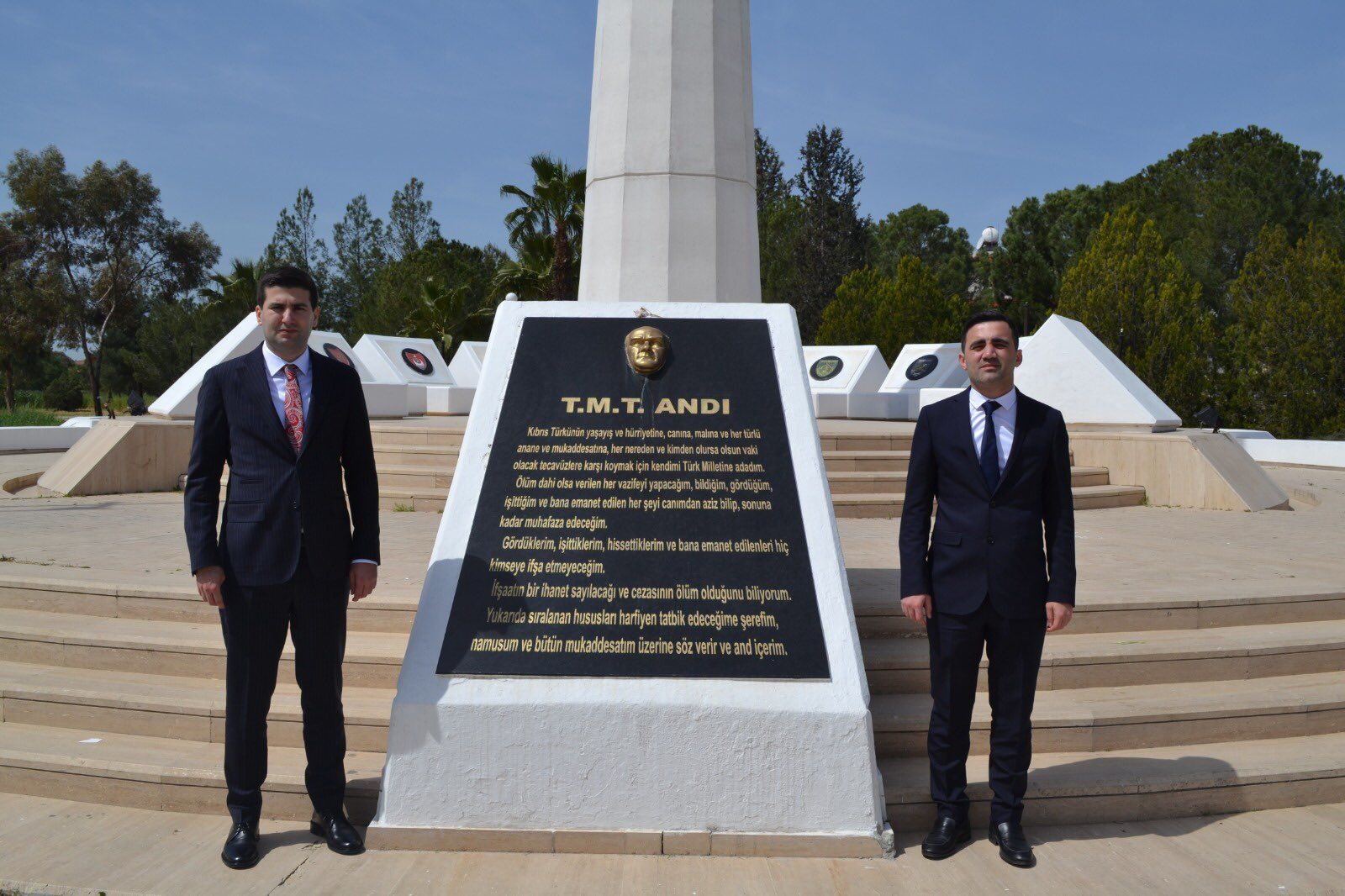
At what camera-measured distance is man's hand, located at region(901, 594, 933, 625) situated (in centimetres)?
315

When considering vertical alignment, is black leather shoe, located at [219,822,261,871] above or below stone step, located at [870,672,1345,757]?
below

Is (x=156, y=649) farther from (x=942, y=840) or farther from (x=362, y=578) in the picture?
(x=942, y=840)

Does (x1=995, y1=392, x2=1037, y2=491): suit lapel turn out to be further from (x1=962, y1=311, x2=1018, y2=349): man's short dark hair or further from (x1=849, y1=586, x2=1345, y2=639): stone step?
(x1=849, y1=586, x2=1345, y2=639): stone step

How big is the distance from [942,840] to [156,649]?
348 centimetres

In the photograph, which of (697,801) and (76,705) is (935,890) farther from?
(76,705)

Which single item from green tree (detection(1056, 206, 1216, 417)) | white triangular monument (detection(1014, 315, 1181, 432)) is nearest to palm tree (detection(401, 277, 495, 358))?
green tree (detection(1056, 206, 1216, 417))

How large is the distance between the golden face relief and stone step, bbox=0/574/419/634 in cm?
159

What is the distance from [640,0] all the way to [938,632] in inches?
245

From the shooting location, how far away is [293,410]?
3.11 m

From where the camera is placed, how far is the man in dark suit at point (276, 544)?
9.86 ft

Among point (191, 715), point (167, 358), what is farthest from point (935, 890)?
point (167, 358)

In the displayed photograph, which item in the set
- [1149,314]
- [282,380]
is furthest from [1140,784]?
[1149,314]

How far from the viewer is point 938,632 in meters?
3.18

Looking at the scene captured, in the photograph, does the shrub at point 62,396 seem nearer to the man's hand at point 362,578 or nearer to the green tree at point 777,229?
the green tree at point 777,229
